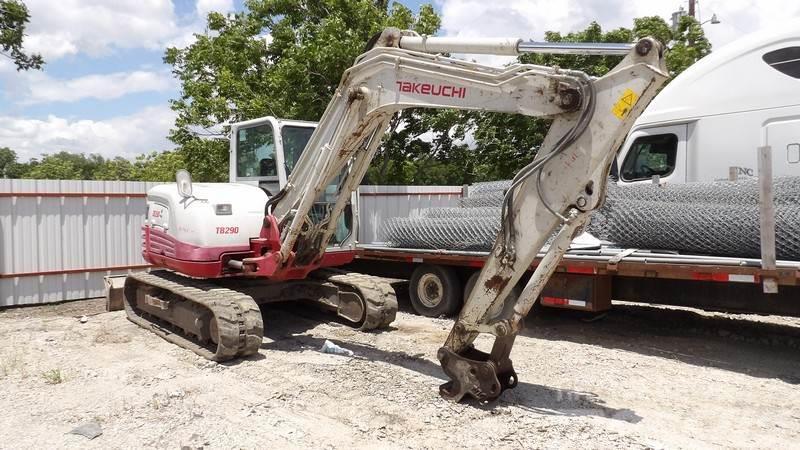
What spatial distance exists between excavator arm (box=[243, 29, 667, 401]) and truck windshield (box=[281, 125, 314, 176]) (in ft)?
4.71

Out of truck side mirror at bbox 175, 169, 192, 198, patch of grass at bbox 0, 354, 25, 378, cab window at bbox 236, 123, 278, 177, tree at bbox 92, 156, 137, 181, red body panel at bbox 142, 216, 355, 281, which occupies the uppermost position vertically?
A: tree at bbox 92, 156, 137, 181

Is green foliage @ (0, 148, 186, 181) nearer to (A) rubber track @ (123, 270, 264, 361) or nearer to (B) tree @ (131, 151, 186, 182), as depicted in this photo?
(B) tree @ (131, 151, 186, 182)

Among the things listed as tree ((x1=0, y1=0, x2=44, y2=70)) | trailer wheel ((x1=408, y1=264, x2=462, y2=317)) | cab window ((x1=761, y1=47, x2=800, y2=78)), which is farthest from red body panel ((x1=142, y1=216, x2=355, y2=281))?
tree ((x1=0, y1=0, x2=44, y2=70))

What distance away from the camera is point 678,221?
688 centimetres

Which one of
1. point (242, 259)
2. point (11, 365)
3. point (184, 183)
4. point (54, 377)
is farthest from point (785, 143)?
point (11, 365)

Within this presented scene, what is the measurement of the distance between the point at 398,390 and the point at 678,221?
11.8ft

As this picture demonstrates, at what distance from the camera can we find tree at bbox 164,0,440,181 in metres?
14.4

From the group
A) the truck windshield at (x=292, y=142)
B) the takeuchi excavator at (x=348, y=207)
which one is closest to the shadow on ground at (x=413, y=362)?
the takeuchi excavator at (x=348, y=207)

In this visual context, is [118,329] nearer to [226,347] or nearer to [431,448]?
[226,347]

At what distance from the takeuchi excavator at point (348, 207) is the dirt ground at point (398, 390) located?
408mm

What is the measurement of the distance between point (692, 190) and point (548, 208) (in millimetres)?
3812

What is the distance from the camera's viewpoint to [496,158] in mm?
18125

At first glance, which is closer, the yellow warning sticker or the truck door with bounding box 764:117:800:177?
the yellow warning sticker

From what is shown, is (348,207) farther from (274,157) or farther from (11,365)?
(11,365)
